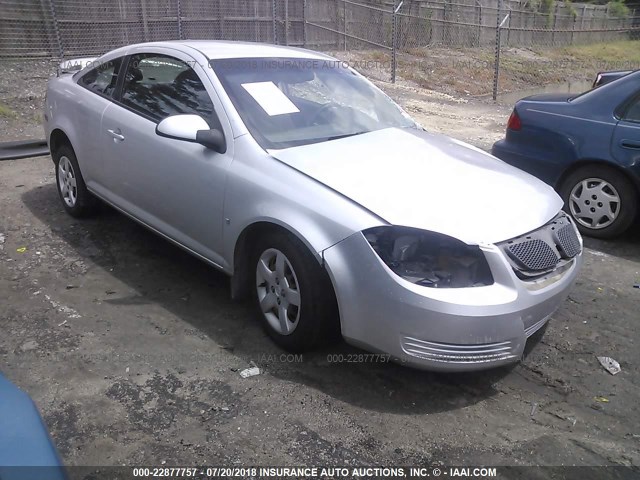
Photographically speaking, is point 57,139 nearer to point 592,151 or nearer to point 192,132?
point 192,132

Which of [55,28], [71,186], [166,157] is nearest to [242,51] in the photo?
[166,157]

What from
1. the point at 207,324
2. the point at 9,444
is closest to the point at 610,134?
the point at 207,324

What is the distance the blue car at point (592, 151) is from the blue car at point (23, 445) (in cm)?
499

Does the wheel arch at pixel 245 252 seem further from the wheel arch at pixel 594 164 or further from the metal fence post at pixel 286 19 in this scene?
the metal fence post at pixel 286 19

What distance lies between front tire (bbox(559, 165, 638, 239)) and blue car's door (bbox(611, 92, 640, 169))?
0.52 feet

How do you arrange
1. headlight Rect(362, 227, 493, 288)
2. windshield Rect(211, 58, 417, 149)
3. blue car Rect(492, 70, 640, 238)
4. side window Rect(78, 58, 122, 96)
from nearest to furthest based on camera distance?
headlight Rect(362, 227, 493, 288) → windshield Rect(211, 58, 417, 149) → side window Rect(78, 58, 122, 96) → blue car Rect(492, 70, 640, 238)

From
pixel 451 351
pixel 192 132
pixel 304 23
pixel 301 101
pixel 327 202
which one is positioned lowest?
pixel 451 351

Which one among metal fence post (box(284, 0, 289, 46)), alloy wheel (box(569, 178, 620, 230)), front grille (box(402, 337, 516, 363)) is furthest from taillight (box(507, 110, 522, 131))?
metal fence post (box(284, 0, 289, 46))

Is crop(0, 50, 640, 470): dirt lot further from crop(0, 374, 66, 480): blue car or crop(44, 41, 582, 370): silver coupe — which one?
crop(0, 374, 66, 480): blue car

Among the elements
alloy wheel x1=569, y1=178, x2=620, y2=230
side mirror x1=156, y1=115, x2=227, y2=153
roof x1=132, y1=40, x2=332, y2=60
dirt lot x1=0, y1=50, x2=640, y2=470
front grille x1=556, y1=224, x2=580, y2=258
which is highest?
roof x1=132, y1=40, x2=332, y2=60

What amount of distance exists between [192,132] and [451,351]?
201 cm

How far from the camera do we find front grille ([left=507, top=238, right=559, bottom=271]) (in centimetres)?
308

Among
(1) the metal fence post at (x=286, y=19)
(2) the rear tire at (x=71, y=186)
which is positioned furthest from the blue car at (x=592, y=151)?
(1) the metal fence post at (x=286, y=19)

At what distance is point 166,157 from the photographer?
409cm
